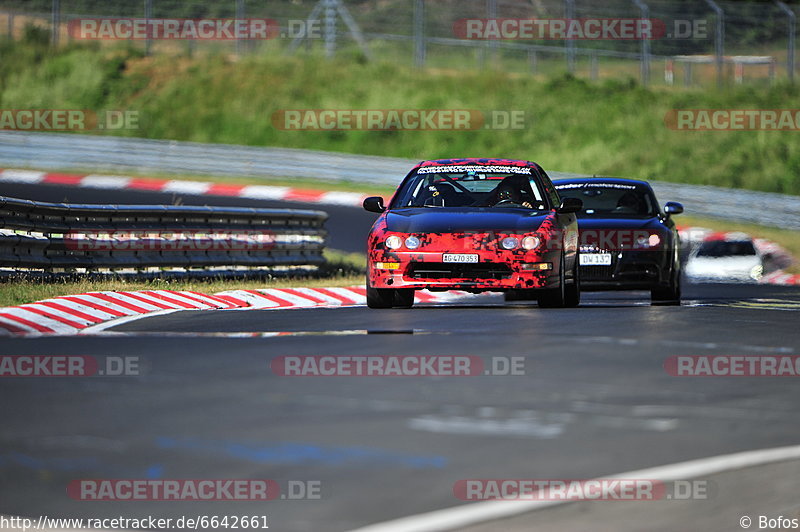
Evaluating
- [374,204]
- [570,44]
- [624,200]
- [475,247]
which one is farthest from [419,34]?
[475,247]

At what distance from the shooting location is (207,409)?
281 inches

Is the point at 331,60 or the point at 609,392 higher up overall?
the point at 331,60

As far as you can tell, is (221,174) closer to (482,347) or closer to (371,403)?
(482,347)

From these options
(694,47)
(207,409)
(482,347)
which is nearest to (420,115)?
(694,47)

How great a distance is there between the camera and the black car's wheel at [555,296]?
13789mm

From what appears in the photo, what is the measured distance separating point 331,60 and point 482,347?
3940 cm

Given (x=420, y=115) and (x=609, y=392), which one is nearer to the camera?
(x=609, y=392)
